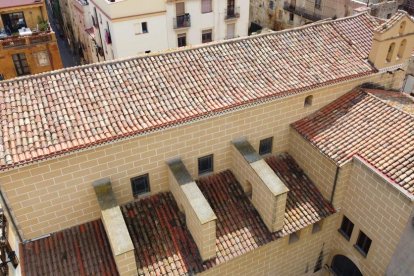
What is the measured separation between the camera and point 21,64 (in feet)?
97.8

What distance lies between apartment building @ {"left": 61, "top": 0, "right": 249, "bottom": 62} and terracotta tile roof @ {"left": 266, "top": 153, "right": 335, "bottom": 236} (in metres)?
16.4

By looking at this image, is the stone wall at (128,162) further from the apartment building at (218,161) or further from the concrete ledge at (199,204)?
the concrete ledge at (199,204)

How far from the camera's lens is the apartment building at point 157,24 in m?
29.4

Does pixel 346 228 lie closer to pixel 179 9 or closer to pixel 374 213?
pixel 374 213

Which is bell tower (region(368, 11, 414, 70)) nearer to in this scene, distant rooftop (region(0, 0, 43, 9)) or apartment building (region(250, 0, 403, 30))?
apartment building (region(250, 0, 403, 30))

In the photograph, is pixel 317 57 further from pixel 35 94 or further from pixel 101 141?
pixel 35 94

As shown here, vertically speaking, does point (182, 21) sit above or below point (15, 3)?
below

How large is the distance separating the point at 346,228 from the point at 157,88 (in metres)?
10.7

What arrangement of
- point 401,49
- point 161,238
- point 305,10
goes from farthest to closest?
1. point 305,10
2. point 401,49
3. point 161,238

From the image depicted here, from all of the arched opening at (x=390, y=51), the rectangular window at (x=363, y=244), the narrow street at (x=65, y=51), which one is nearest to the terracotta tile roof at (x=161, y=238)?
the rectangular window at (x=363, y=244)

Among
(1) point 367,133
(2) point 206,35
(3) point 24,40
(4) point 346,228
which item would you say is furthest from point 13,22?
(4) point 346,228

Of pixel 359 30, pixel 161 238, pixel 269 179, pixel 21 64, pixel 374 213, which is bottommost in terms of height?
pixel 161 238

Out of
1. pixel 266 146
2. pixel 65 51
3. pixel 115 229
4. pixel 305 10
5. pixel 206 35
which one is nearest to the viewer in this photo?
pixel 115 229

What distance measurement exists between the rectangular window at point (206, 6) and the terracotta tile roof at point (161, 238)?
19.5 meters
